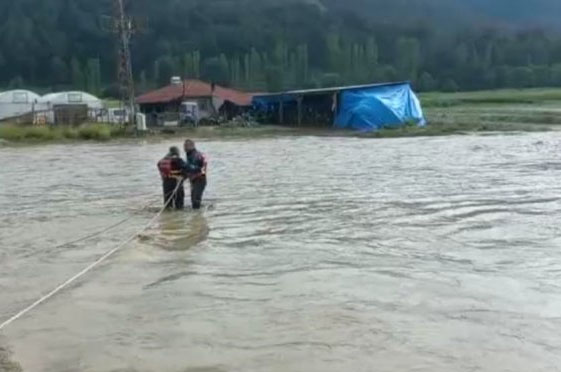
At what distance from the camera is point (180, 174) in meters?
17.2

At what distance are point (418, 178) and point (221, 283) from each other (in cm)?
1316

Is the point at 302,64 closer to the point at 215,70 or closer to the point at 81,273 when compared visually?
the point at 215,70

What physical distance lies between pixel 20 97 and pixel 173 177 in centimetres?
6367

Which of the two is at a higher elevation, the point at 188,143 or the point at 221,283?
the point at 188,143

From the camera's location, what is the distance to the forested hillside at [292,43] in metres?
122

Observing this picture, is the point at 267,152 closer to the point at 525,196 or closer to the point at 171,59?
the point at 525,196

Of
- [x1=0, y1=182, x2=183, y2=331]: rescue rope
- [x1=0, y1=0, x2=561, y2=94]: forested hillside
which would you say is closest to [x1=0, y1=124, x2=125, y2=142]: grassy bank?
[x1=0, y1=182, x2=183, y2=331]: rescue rope

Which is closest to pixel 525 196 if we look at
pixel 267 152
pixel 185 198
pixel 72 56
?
pixel 185 198

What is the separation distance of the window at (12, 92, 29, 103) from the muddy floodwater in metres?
54.4

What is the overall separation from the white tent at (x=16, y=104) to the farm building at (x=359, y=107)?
2322 centimetres

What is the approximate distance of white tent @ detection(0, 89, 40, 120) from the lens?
235ft

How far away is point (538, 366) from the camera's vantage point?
770 centimetres

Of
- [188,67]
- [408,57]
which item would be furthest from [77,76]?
[408,57]

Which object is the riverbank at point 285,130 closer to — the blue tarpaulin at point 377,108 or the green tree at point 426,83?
the blue tarpaulin at point 377,108
